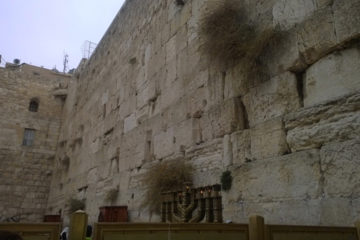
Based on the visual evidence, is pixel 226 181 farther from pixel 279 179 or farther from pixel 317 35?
pixel 317 35

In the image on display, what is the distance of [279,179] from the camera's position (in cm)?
→ 320

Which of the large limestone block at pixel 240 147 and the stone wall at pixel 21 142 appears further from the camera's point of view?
the stone wall at pixel 21 142

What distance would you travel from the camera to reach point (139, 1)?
26.4 ft

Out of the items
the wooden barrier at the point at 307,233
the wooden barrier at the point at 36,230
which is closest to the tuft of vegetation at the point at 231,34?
the wooden barrier at the point at 307,233

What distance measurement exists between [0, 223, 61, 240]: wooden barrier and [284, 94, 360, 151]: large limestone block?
7.19 feet

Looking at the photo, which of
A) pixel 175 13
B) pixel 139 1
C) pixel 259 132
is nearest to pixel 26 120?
pixel 139 1

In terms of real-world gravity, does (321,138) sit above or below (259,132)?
below

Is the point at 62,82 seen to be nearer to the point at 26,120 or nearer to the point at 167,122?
the point at 26,120

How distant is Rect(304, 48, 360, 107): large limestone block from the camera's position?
2.82m

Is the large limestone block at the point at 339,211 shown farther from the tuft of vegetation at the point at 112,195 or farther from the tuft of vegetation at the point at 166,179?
the tuft of vegetation at the point at 112,195

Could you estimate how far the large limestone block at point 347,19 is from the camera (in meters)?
2.85

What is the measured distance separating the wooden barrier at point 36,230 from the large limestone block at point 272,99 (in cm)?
237

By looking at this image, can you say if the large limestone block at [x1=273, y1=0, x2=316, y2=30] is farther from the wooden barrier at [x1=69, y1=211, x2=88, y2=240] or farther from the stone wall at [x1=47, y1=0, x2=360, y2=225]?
the wooden barrier at [x1=69, y1=211, x2=88, y2=240]

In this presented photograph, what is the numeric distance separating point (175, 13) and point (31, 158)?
10725mm
